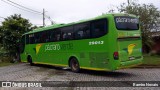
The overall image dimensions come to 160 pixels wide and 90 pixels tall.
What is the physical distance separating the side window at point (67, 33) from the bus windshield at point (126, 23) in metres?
4.00

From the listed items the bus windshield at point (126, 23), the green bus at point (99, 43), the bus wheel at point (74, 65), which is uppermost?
the bus windshield at point (126, 23)

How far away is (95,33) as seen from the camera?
562 inches

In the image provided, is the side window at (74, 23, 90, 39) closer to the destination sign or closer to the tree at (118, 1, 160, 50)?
the destination sign

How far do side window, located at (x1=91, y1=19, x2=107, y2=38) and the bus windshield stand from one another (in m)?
0.67

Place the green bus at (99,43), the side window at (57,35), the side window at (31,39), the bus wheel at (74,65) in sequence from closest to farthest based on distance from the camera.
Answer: the green bus at (99,43) < the bus wheel at (74,65) < the side window at (57,35) < the side window at (31,39)

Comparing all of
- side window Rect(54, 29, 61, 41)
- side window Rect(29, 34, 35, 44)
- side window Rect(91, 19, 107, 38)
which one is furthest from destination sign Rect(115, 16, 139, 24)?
side window Rect(29, 34, 35, 44)

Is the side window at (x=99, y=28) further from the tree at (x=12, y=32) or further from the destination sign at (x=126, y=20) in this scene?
the tree at (x=12, y=32)

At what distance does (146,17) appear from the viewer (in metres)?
31.6

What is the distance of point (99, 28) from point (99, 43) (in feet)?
2.74

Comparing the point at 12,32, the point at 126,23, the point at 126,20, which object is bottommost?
the point at 126,23

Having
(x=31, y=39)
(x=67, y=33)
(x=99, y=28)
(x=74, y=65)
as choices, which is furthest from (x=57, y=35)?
(x=31, y=39)

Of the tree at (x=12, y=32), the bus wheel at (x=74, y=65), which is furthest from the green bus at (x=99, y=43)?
the tree at (x=12, y=32)

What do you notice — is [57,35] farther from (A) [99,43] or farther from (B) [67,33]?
(A) [99,43]

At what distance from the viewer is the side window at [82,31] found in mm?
14938
